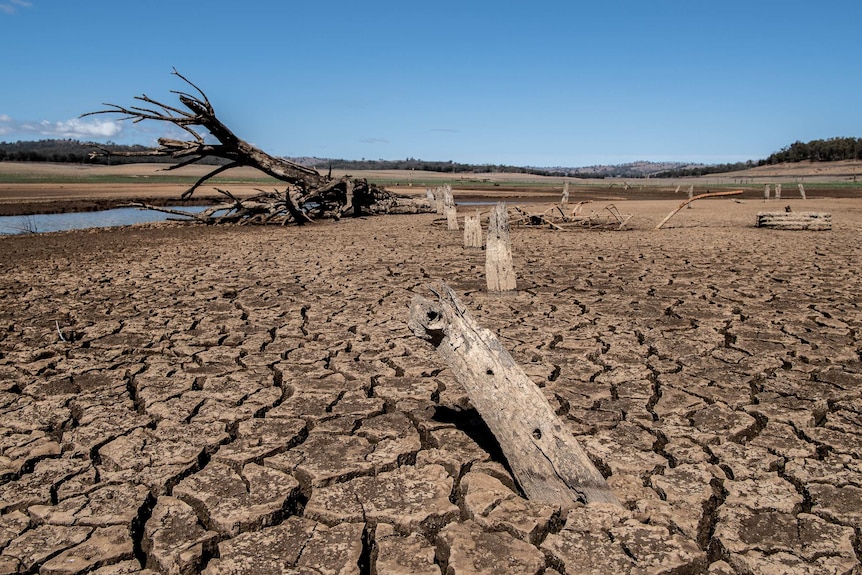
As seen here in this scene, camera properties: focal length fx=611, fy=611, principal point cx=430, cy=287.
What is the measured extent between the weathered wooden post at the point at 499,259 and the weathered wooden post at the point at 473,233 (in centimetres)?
439

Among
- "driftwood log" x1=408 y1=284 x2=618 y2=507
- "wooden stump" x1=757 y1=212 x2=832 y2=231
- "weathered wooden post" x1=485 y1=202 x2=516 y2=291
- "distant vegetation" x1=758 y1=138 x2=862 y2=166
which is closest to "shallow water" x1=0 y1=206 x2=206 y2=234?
"weathered wooden post" x1=485 y1=202 x2=516 y2=291

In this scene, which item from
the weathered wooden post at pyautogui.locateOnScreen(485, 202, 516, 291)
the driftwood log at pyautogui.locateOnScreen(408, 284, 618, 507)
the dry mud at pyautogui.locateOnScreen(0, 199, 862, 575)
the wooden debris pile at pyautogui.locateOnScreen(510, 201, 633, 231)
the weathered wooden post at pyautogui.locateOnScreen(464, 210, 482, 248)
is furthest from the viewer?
the wooden debris pile at pyautogui.locateOnScreen(510, 201, 633, 231)

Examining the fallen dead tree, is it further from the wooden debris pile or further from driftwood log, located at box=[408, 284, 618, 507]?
driftwood log, located at box=[408, 284, 618, 507]

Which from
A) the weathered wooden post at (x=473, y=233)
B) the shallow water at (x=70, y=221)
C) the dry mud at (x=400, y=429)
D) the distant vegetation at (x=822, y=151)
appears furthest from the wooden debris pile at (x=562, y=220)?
the distant vegetation at (x=822, y=151)

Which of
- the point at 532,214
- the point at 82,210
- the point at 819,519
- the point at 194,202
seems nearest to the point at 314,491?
the point at 819,519

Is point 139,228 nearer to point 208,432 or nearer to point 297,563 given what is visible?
point 208,432

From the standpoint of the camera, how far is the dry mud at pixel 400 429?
2631 millimetres

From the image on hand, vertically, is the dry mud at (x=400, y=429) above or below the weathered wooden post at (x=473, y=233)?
below

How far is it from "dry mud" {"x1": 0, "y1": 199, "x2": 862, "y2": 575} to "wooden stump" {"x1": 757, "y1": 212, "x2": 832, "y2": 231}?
776cm

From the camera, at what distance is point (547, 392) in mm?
4324

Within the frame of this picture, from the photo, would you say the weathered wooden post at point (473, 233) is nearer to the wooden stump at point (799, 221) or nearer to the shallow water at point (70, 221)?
the wooden stump at point (799, 221)

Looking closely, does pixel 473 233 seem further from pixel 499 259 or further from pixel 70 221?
pixel 70 221

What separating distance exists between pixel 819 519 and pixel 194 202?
111ft

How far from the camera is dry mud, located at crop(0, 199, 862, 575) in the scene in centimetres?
263
